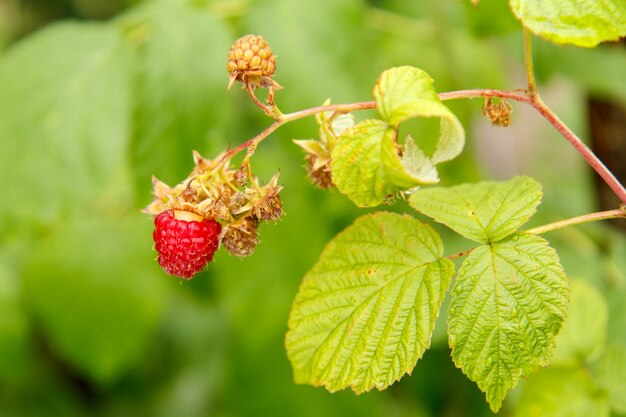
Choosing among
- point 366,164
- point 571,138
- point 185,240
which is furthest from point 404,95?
point 185,240

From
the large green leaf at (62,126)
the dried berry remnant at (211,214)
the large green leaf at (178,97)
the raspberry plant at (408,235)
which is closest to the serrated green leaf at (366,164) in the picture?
the raspberry plant at (408,235)

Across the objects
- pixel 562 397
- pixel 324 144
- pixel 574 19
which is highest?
pixel 574 19

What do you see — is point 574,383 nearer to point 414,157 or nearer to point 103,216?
point 414,157

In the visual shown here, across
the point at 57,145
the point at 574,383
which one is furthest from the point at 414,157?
the point at 57,145

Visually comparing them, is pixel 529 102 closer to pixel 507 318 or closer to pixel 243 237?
pixel 507 318

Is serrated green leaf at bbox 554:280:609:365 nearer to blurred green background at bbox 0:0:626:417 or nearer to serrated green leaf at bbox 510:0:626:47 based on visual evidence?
blurred green background at bbox 0:0:626:417

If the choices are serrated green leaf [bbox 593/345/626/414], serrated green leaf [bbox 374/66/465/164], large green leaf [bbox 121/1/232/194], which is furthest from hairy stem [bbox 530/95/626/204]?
large green leaf [bbox 121/1/232/194]
